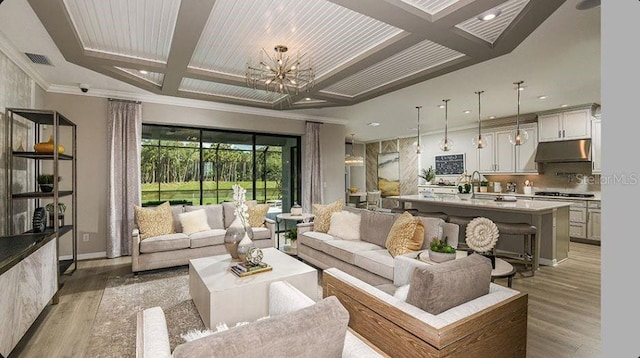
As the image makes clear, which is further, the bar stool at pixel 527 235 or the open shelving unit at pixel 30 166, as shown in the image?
the bar stool at pixel 527 235

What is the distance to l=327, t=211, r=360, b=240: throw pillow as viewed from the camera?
4.09m

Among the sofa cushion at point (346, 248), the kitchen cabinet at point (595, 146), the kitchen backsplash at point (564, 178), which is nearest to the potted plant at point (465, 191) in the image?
the kitchen backsplash at point (564, 178)

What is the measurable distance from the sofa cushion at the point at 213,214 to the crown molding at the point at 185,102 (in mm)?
1913

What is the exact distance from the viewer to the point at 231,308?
2.48m

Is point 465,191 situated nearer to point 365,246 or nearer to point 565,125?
point 565,125

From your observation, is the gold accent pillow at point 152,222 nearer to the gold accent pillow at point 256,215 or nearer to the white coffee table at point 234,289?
the gold accent pillow at point 256,215

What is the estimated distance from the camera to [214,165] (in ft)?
20.0

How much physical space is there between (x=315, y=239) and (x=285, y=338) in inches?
124

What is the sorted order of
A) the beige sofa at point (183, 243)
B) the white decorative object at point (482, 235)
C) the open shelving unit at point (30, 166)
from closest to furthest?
the white decorative object at point (482, 235) → the open shelving unit at point (30, 166) → the beige sofa at point (183, 243)

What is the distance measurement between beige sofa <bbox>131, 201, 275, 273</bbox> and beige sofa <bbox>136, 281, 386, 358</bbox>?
9.67 feet

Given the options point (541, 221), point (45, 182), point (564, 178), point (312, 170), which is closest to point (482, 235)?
point (541, 221)

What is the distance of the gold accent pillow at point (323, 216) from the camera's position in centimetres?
450

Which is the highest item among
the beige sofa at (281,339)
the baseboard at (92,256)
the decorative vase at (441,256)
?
the beige sofa at (281,339)

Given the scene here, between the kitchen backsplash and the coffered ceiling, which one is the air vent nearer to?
the coffered ceiling
